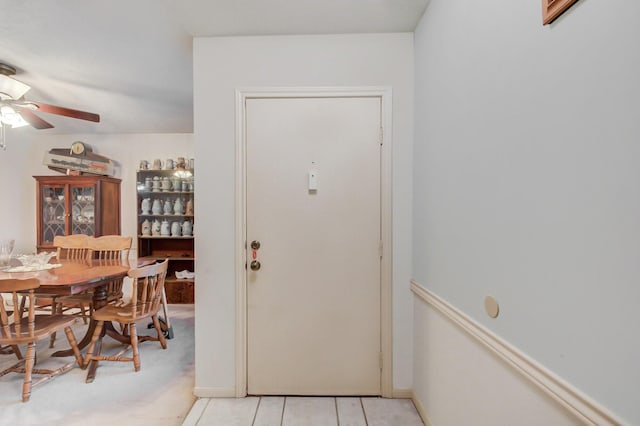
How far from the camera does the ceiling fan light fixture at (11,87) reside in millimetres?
2406

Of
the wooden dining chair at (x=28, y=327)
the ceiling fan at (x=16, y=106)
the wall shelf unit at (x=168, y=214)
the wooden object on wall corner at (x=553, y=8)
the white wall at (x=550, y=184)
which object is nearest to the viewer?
the white wall at (x=550, y=184)

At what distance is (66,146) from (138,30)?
3.37m

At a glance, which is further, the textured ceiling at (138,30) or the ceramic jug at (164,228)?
the ceramic jug at (164,228)

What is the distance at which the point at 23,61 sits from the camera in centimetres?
230

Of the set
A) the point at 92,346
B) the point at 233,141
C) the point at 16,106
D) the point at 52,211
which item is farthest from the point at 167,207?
the point at 233,141

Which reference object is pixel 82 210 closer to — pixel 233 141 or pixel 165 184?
pixel 165 184

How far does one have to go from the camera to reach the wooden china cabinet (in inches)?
153

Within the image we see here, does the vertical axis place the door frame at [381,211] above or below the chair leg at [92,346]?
above

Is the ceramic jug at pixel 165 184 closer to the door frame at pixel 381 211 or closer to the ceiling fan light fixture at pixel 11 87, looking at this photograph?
the ceiling fan light fixture at pixel 11 87

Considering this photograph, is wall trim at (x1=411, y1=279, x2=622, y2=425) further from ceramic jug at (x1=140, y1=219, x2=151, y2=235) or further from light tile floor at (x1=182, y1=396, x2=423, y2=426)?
ceramic jug at (x1=140, y1=219, x2=151, y2=235)

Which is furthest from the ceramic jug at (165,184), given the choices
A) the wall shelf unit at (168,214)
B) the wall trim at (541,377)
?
the wall trim at (541,377)

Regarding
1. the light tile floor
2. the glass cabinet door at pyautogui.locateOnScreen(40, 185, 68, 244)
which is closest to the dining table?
the light tile floor

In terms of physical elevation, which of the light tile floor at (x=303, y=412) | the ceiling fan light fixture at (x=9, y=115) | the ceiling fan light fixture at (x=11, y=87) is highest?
the ceiling fan light fixture at (x=11, y=87)

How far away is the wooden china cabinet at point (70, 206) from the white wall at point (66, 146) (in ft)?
0.92
